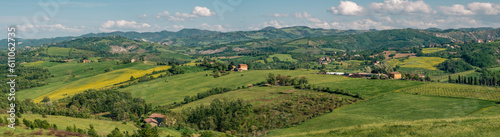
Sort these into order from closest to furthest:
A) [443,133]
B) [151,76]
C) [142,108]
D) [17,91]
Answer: [443,133] < [142,108] < [17,91] < [151,76]

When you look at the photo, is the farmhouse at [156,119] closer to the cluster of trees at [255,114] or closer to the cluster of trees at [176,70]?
the cluster of trees at [255,114]

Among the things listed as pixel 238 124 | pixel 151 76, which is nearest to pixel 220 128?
pixel 238 124

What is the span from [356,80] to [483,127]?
3577 inches

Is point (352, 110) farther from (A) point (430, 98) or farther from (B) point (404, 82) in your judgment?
(B) point (404, 82)

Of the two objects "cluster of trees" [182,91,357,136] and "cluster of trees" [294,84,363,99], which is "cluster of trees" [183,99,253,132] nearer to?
"cluster of trees" [182,91,357,136]

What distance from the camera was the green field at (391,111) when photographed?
6861cm

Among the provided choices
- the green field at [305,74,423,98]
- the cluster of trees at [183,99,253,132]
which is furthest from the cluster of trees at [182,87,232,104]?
the green field at [305,74,423,98]

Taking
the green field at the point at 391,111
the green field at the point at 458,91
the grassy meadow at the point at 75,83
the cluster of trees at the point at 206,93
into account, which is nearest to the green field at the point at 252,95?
the cluster of trees at the point at 206,93

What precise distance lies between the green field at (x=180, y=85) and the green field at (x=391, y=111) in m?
59.9

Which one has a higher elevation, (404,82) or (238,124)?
(404,82)

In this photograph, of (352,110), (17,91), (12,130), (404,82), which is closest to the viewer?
(12,130)

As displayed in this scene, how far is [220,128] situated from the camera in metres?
77.2

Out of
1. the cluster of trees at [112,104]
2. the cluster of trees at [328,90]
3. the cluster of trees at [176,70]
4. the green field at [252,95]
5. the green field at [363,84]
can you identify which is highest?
the cluster of trees at [176,70]

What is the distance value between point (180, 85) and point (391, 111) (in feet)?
316
